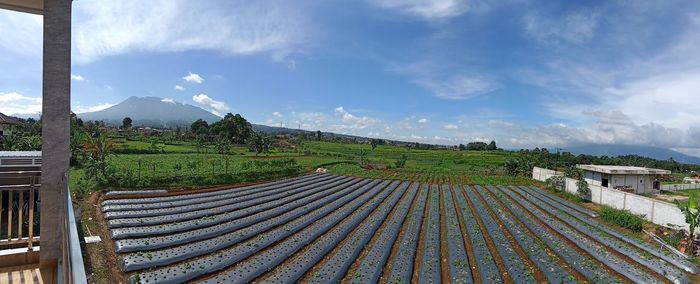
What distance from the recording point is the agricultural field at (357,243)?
6.90m

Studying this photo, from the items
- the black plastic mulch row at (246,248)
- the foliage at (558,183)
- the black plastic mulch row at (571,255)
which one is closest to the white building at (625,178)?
the foliage at (558,183)

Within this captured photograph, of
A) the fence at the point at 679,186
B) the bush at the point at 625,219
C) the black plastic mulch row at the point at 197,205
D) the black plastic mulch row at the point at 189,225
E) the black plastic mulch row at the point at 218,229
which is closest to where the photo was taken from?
the black plastic mulch row at the point at 218,229

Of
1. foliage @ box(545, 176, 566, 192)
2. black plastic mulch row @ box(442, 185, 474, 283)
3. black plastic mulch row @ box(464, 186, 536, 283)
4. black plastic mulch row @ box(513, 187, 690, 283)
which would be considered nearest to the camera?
black plastic mulch row @ box(442, 185, 474, 283)

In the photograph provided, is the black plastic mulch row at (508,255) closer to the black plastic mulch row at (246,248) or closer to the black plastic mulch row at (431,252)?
the black plastic mulch row at (431,252)

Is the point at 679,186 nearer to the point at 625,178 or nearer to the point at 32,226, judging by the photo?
the point at 625,178

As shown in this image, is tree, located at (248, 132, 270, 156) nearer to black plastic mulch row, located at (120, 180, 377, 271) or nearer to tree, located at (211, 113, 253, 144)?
tree, located at (211, 113, 253, 144)

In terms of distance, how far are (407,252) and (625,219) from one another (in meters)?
9.04

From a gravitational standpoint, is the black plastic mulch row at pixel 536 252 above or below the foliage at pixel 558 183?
below

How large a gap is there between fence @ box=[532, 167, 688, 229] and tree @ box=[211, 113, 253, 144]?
44285mm

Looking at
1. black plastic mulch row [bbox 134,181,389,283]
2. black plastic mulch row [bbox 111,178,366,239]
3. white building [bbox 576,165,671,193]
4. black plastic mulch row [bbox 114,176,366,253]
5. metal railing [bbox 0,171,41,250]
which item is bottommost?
black plastic mulch row [bbox 134,181,389,283]

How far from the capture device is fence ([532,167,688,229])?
38.3 feet

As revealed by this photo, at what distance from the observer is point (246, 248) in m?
7.85

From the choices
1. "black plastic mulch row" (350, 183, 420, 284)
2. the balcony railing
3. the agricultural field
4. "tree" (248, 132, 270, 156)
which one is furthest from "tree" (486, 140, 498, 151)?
the balcony railing

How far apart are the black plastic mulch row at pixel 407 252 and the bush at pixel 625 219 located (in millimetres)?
6725
